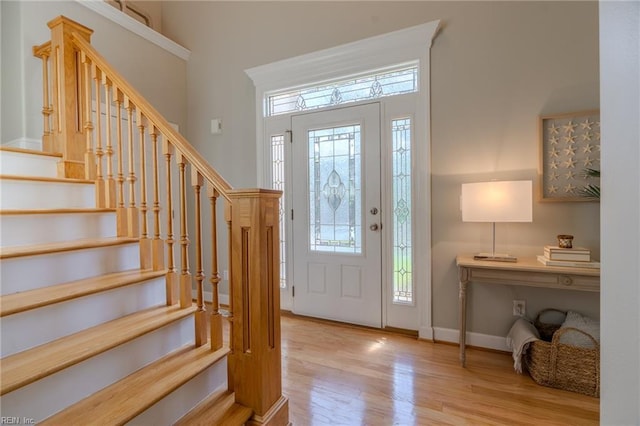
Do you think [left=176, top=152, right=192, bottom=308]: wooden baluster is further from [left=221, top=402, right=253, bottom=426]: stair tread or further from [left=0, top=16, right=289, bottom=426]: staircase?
[left=221, top=402, right=253, bottom=426]: stair tread

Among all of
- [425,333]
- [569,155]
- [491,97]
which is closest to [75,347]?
[425,333]

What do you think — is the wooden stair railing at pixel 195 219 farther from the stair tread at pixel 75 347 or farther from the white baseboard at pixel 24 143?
the white baseboard at pixel 24 143

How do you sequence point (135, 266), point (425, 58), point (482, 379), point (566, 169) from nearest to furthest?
point (135, 266), point (482, 379), point (566, 169), point (425, 58)

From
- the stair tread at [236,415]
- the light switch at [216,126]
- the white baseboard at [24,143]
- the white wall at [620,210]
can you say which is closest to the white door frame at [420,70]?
the light switch at [216,126]

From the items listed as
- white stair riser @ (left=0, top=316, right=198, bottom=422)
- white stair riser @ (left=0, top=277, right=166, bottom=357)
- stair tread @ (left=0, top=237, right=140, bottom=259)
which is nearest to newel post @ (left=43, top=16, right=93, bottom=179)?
stair tread @ (left=0, top=237, right=140, bottom=259)

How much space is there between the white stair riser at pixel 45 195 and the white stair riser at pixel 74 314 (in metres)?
0.81

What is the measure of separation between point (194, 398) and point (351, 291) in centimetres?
167

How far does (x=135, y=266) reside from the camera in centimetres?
184

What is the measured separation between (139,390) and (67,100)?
205cm

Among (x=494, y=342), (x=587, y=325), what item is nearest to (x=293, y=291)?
(x=494, y=342)

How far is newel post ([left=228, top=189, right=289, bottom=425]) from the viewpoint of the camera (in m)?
1.41

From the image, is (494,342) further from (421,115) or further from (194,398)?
(194,398)

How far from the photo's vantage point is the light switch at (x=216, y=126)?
137 inches

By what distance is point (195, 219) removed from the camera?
178 cm
